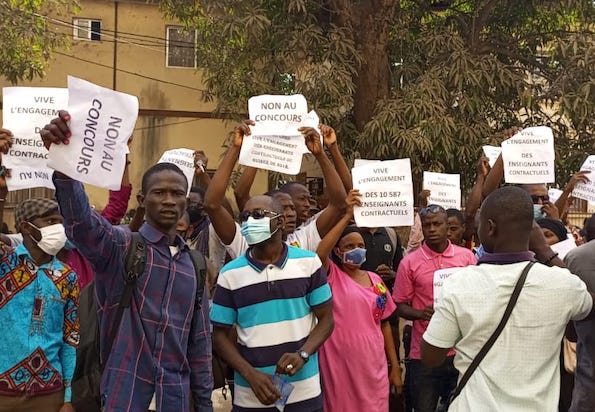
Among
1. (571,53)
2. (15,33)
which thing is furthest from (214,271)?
(15,33)

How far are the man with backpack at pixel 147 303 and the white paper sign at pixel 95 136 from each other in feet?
0.20

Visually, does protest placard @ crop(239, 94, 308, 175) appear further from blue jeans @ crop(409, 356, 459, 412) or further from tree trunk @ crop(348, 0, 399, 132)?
tree trunk @ crop(348, 0, 399, 132)

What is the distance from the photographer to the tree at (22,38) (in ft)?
38.7

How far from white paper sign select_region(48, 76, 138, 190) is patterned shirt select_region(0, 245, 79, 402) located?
0.87 meters

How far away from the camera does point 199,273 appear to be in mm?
3443

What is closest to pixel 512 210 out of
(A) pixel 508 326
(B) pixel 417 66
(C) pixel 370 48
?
(A) pixel 508 326

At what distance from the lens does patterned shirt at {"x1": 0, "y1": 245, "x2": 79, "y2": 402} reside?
11.6 ft

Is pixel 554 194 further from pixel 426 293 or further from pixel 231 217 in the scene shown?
pixel 231 217

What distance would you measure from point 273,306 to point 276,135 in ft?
4.47

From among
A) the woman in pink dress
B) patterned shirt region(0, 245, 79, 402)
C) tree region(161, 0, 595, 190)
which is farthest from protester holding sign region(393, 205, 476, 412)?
tree region(161, 0, 595, 190)

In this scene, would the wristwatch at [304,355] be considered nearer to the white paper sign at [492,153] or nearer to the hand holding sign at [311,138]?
the hand holding sign at [311,138]

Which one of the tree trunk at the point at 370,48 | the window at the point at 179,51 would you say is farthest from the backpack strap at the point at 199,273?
the window at the point at 179,51

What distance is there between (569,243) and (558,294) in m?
2.15

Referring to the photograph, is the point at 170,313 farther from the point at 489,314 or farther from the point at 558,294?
the point at 558,294
